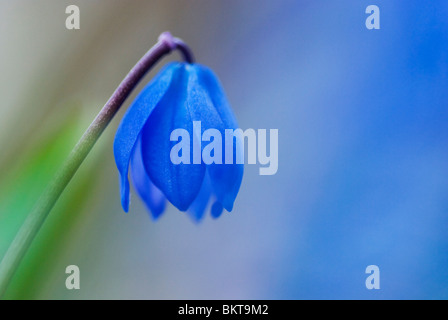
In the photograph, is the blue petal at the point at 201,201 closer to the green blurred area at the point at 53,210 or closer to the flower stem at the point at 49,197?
the flower stem at the point at 49,197


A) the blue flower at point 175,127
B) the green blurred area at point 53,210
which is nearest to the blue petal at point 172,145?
the blue flower at point 175,127

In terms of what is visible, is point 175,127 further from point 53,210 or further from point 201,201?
point 53,210

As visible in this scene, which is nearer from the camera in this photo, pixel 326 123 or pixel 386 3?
pixel 386 3

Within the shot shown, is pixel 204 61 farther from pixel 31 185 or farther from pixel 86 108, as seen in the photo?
pixel 31 185

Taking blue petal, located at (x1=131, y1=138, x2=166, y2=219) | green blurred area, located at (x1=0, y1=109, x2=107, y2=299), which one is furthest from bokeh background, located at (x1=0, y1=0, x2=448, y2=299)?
blue petal, located at (x1=131, y1=138, x2=166, y2=219)

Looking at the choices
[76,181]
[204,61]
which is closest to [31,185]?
[76,181]

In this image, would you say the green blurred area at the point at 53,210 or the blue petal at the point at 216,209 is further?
the green blurred area at the point at 53,210
